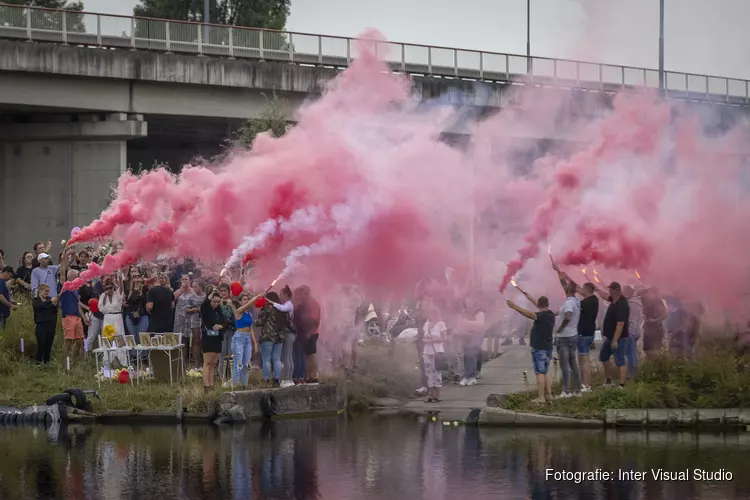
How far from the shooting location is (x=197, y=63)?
36.4 m

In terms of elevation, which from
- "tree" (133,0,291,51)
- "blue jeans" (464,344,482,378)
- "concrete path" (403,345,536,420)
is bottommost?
"concrete path" (403,345,536,420)

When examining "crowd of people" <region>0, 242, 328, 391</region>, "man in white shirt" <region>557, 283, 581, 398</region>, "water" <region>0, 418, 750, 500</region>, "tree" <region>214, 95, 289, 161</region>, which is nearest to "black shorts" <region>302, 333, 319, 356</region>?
"crowd of people" <region>0, 242, 328, 391</region>

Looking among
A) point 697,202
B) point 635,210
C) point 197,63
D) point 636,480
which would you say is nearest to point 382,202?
point 635,210

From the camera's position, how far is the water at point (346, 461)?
42.6ft

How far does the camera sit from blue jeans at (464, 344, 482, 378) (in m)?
23.1

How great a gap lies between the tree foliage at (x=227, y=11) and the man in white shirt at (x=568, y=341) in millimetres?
49291

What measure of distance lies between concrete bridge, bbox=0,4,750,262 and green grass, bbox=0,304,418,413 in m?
12.8

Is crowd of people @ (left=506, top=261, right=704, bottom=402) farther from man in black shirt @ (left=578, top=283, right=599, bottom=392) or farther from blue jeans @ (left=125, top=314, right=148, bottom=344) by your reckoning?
blue jeans @ (left=125, top=314, right=148, bottom=344)

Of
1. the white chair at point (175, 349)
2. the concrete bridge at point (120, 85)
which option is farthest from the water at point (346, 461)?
the concrete bridge at point (120, 85)

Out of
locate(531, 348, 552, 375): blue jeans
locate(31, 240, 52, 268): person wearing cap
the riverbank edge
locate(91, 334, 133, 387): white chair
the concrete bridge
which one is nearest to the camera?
the riverbank edge

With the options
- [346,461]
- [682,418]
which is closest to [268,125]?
[682,418]

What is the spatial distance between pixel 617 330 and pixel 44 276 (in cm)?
1099

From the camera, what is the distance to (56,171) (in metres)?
38.0

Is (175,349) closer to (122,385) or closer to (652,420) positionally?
(122,385)
